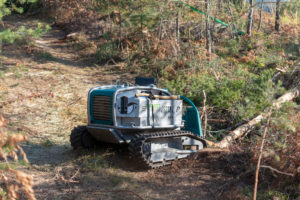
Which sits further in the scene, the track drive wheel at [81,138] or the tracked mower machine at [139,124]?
the track drive wheel at [81,138]

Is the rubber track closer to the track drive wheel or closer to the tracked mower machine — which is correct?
the tracked mower machine

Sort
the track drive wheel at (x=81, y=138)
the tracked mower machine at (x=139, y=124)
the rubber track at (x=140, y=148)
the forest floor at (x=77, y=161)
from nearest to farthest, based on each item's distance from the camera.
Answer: the forest floor at (x=77, y=161)
the rubber track at (x=140, y=148)
the tracked mower machine at (x=139, y=124)
the track drive wheel at (x=81, y=138)

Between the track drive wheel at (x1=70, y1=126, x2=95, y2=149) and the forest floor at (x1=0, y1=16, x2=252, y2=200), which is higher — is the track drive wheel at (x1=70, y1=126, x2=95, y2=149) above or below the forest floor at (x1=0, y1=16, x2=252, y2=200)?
above

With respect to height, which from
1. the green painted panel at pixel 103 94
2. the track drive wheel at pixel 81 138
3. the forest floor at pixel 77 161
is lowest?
the forest floor at pixel 77 161

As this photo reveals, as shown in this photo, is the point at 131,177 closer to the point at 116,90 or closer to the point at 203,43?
the point at 116,90

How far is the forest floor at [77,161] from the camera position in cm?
643

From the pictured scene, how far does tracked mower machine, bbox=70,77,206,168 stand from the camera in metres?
7.52

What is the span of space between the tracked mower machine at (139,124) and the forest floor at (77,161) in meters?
0.36

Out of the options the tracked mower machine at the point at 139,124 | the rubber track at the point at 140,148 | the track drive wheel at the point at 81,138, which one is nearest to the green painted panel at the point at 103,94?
the tracked mower machine at the point at 139,124

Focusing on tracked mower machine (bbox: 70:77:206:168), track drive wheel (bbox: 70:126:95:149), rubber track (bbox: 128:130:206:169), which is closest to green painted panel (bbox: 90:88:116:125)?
tracked mower machine (bbox: 70:77:206:168)

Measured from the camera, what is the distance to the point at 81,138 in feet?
27.5

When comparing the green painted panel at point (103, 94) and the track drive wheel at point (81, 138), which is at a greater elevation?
the green painted panel at point (103, 94)

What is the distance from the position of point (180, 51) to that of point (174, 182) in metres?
9.50

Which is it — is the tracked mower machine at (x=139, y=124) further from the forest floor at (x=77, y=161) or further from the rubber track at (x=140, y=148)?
the forest floor at (x=77, y=161)
